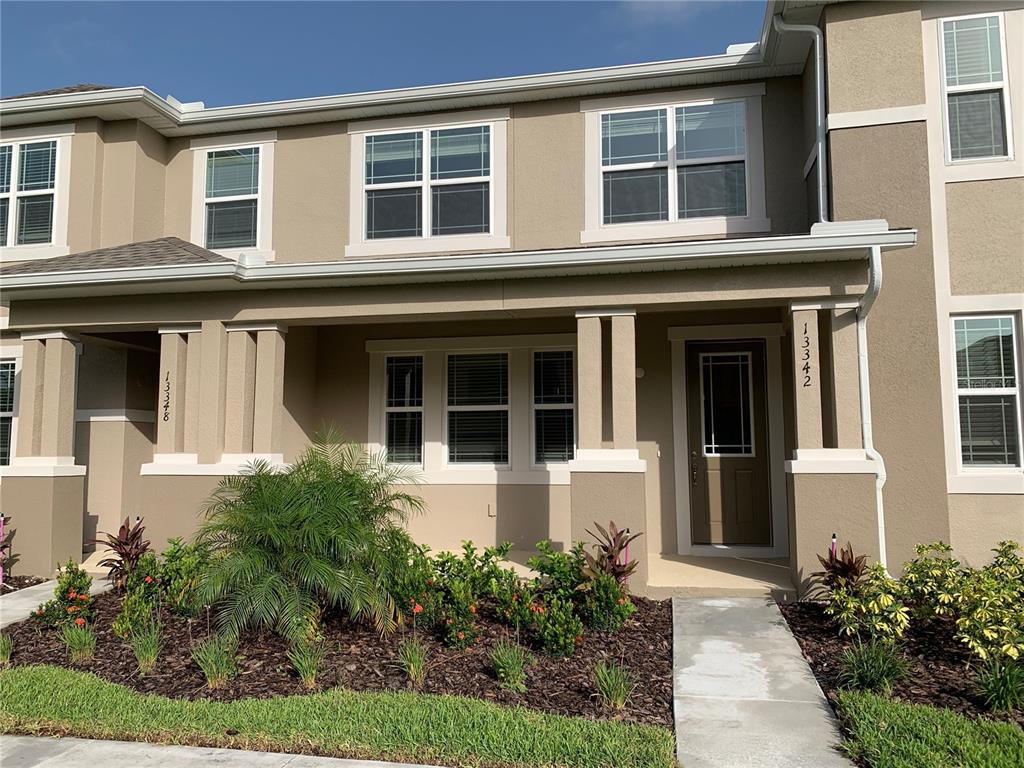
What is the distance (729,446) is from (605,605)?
374 cm

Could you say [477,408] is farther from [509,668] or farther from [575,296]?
[509,668]

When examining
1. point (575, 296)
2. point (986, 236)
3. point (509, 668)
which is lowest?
point (509, 668)

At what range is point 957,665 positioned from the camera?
5422mm

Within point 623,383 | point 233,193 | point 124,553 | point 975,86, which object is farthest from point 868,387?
point 233,193

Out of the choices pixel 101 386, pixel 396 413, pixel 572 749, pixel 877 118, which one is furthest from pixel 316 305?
pixel 877 118

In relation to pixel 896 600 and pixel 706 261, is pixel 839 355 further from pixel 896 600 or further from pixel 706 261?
pixel 896 600

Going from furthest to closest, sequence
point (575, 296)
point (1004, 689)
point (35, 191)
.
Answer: point (35, 191) < point (575, 296) < point (1004, 689)

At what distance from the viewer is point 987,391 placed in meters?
7.64

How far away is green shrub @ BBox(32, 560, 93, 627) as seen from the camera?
6559 millimetres

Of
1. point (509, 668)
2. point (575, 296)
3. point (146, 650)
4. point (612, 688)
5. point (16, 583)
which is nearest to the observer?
point (612, 688)

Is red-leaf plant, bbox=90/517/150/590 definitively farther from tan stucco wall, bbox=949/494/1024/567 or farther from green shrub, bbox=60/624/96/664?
tan stucco wall, bbox=949/494/1024/567

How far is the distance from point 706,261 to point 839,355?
1542 millimetres

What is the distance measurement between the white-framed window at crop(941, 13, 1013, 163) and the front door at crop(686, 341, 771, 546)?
3022mm

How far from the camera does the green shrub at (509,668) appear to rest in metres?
5.23
